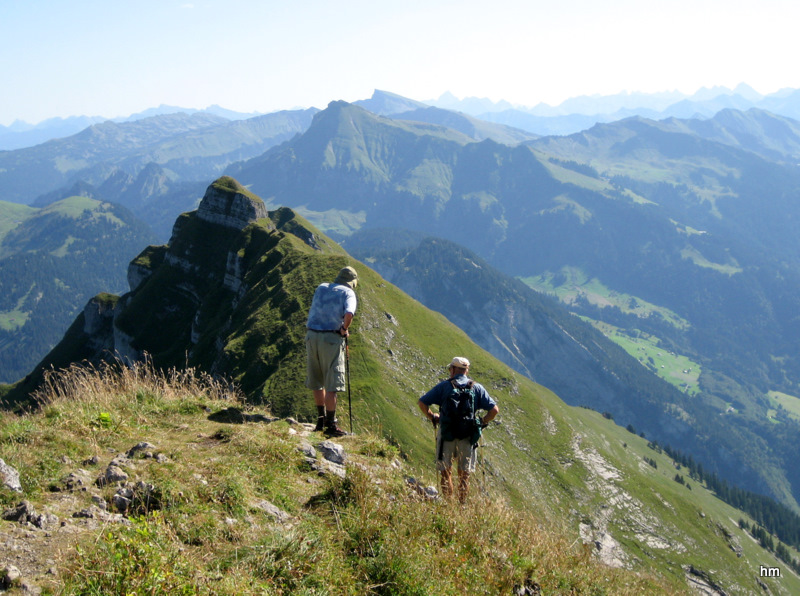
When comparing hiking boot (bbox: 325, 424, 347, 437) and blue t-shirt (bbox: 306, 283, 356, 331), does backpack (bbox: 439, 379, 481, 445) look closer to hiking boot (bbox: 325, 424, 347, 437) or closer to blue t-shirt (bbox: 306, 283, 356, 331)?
hiking boot (bbox: 325, 424, 347, 437)

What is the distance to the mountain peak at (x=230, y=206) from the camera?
3883 inches

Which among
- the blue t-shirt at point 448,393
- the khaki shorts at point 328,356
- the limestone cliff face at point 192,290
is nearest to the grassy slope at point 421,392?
the limestone cliff face at point 192,290

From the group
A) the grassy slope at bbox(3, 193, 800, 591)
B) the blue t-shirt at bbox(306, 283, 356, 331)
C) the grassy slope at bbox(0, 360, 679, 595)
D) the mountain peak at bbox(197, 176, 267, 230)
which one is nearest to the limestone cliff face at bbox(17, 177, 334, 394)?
the mountain peak at bbox(197, 176, 267, 230)

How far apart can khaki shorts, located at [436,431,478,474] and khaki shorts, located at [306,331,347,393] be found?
12.8 feet

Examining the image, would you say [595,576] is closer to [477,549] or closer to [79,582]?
[477,549]

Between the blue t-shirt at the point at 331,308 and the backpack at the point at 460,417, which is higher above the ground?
the blue t-shirt at the point at 331,308

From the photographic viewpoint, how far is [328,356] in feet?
50.5

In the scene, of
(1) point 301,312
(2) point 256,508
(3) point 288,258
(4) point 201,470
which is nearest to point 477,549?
(2) point 256,508

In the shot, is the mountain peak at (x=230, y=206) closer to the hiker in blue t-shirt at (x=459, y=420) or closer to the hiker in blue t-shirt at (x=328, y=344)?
the hiker in blue t-shirt at (x=328, y=344)

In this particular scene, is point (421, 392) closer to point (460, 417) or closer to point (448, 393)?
point (460, 417)

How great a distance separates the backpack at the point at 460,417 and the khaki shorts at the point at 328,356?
12.8 ft

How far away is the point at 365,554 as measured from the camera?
8070 mm

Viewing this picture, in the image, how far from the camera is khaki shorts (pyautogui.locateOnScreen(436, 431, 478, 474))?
12867 mm

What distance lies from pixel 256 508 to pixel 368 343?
6244 centimetres
